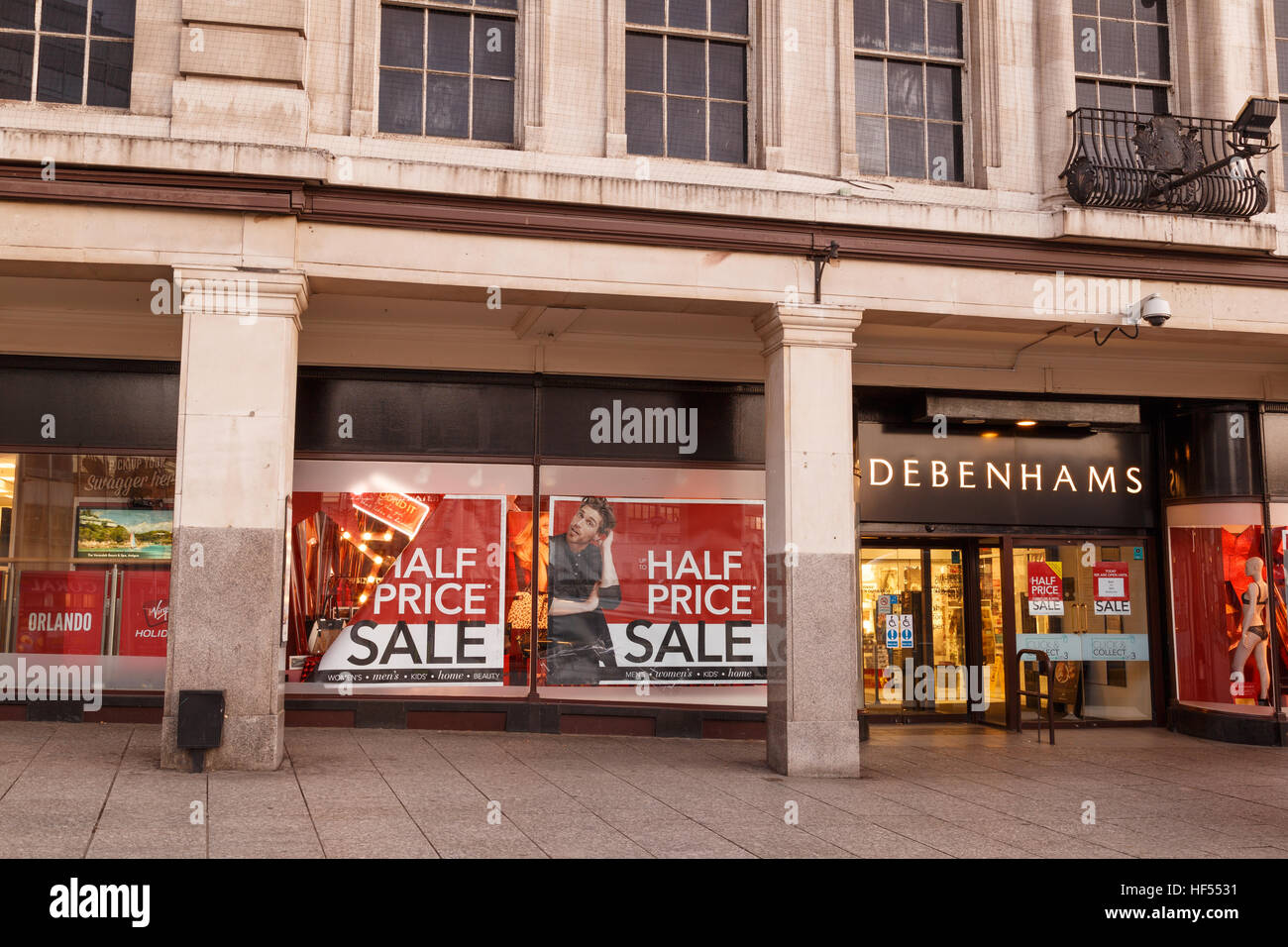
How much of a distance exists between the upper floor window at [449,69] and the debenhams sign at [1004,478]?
590cm

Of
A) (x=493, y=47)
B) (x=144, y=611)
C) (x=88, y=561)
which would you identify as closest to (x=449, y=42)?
(x=493, y=47)

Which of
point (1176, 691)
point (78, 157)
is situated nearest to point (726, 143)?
point (78, 157)

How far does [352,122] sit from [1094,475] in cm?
1008

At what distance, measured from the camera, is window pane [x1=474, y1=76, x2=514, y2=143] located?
11.2 metres

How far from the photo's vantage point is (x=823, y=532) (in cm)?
1075

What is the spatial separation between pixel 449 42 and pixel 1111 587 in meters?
10.4

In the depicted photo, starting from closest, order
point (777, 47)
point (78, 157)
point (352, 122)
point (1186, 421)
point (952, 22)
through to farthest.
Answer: point (78, 157), point (352, 122), point (777, 47), point (952, 22), point (1186, 421)

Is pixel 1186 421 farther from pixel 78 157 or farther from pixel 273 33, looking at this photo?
pixel 78 157

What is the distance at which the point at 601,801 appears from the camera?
29.2 feet

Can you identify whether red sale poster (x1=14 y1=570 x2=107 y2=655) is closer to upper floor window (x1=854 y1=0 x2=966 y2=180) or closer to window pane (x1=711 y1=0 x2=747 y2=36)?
window pane (x1=711 y1=0 x2=747 y2=36)

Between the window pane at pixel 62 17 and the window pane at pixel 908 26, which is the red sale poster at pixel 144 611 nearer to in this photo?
the window pane at pixel 62 17

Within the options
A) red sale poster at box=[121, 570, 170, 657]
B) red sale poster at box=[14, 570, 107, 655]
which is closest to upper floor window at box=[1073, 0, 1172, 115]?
red sale poster at box=[121, 570, 170, 657]

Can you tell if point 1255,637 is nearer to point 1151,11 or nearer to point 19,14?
point 1151,11

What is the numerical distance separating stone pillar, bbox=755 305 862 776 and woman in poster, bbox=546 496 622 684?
2461mm
